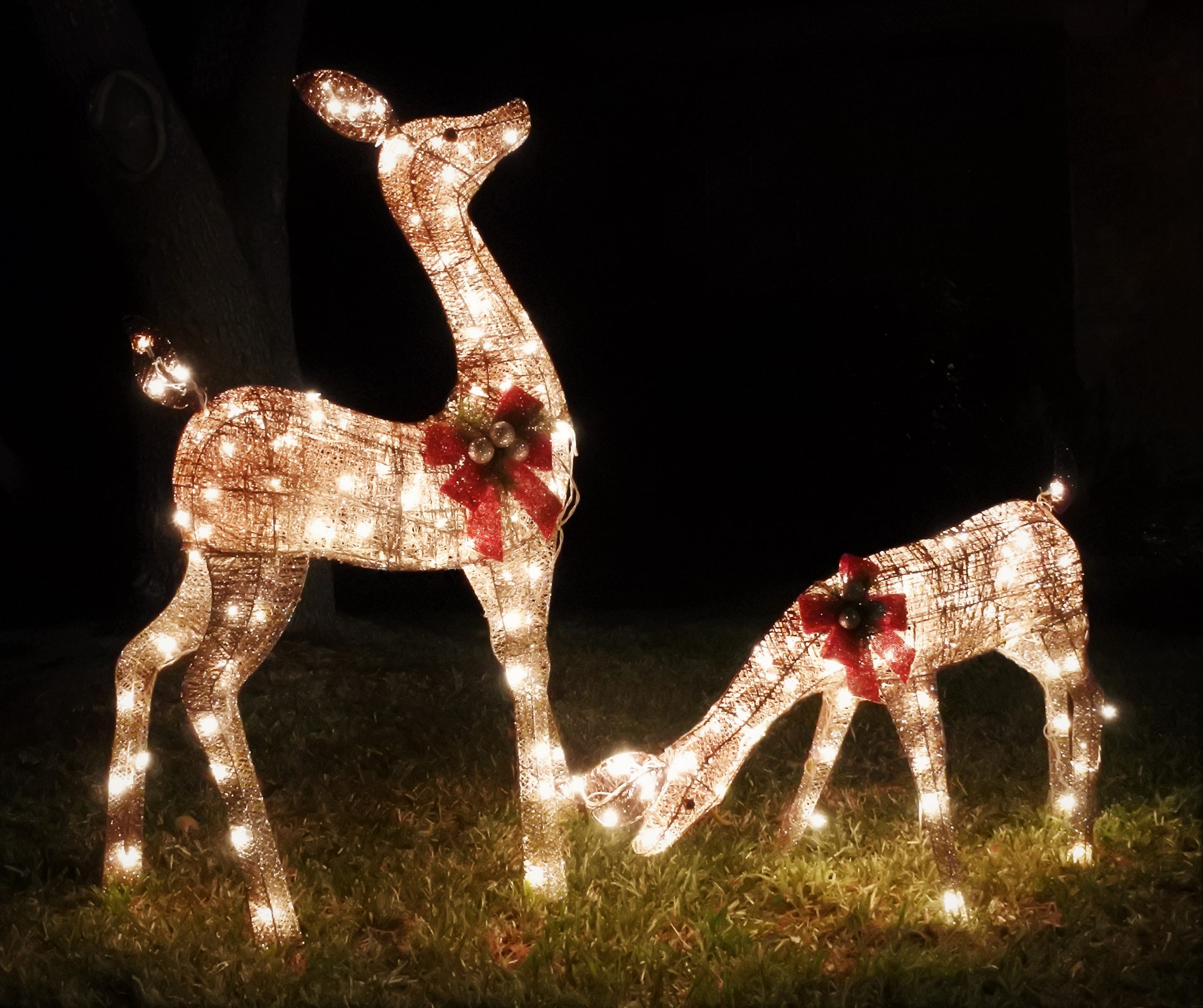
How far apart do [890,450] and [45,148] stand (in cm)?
608

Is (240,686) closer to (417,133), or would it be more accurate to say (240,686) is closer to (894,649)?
(417,133)

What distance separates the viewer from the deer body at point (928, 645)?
3.26 meters

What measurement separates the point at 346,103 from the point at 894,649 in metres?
2.12

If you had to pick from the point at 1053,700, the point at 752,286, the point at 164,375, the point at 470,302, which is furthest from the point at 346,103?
the point at 752,286

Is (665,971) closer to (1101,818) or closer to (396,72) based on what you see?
(1101,818)

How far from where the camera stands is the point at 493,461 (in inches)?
130

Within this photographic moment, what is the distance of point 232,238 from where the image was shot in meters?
6.07

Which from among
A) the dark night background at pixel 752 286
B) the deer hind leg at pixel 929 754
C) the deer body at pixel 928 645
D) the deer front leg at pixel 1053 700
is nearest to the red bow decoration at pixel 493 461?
the deer body at pixel 928 645

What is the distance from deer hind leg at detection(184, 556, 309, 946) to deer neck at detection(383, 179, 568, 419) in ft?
2.47

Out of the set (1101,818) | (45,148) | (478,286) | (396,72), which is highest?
(396,72)

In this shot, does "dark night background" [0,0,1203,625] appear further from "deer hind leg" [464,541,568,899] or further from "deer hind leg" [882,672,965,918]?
"deer hind leg" [464,541,568,899]

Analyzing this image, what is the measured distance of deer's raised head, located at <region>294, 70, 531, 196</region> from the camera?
328cm

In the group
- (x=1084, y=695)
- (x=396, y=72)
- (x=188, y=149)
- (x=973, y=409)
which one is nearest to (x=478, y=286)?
(x=1084, y=695)

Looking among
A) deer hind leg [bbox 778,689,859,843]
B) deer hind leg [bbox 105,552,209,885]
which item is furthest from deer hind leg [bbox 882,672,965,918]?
deer hind leg [bbox 105,552,209,885]
